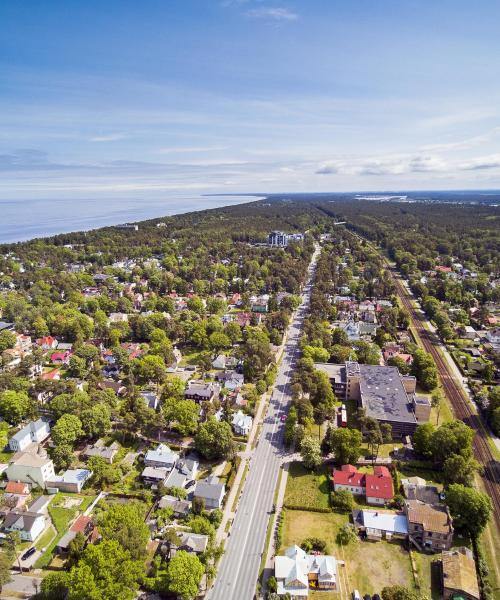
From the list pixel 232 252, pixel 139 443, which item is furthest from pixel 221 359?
pixel 232 252

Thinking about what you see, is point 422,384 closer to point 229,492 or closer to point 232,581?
point 229,492

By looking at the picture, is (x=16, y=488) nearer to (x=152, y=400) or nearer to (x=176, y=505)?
(x=176, y=505)

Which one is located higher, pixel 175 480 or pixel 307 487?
pixel 175 480

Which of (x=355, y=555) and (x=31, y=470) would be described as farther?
(x=31, y=470)

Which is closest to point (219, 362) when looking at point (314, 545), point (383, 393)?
point (383, 393)

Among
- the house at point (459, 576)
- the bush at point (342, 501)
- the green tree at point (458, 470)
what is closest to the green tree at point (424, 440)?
the green tree at point (458, 470)

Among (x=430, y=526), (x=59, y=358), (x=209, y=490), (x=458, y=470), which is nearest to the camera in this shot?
(x=430, y=526)
